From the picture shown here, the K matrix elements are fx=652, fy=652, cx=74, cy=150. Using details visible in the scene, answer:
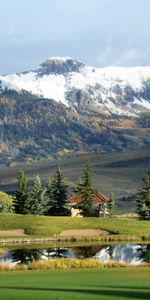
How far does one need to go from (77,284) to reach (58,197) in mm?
76969

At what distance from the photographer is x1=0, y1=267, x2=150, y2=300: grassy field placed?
29047 millimetres

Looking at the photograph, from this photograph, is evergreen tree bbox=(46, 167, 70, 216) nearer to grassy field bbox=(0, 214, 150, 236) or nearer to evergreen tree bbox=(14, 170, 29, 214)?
evergreen tree bbox=(14, 170, 29, 214)

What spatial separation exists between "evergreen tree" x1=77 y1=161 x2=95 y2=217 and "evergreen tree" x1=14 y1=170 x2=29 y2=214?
9963mm

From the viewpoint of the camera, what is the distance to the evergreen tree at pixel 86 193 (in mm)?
114688

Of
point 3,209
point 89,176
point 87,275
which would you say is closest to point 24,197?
point 89,176

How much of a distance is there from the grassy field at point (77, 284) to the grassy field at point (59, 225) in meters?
46.4

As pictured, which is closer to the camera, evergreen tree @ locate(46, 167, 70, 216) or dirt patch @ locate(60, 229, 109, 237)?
dirt patch @ locate(60, 229, 109, 237)

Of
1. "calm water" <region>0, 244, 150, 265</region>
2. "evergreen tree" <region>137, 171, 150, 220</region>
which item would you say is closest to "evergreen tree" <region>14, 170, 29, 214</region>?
"evergreen tree" <region>137, 171, 150, 220</region>

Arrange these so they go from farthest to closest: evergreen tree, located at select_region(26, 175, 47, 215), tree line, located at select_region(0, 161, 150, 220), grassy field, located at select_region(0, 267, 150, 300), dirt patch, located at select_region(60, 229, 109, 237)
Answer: tree line, located at select_region(0, 161, 150, 220), evergreen tree, located at select_region(26, 175, 47, 215), dirt patch, located at select_region(60, 229, 109, 237), grassy field, located at select_region(0, 267, 150, 300)

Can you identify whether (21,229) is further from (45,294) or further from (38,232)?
(45,294)

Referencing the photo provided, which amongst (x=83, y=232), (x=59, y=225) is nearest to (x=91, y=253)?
(x=83, y=232)

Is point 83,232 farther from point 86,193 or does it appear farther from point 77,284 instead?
point 77,284

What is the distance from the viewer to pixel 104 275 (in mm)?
42750

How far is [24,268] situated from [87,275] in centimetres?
838
